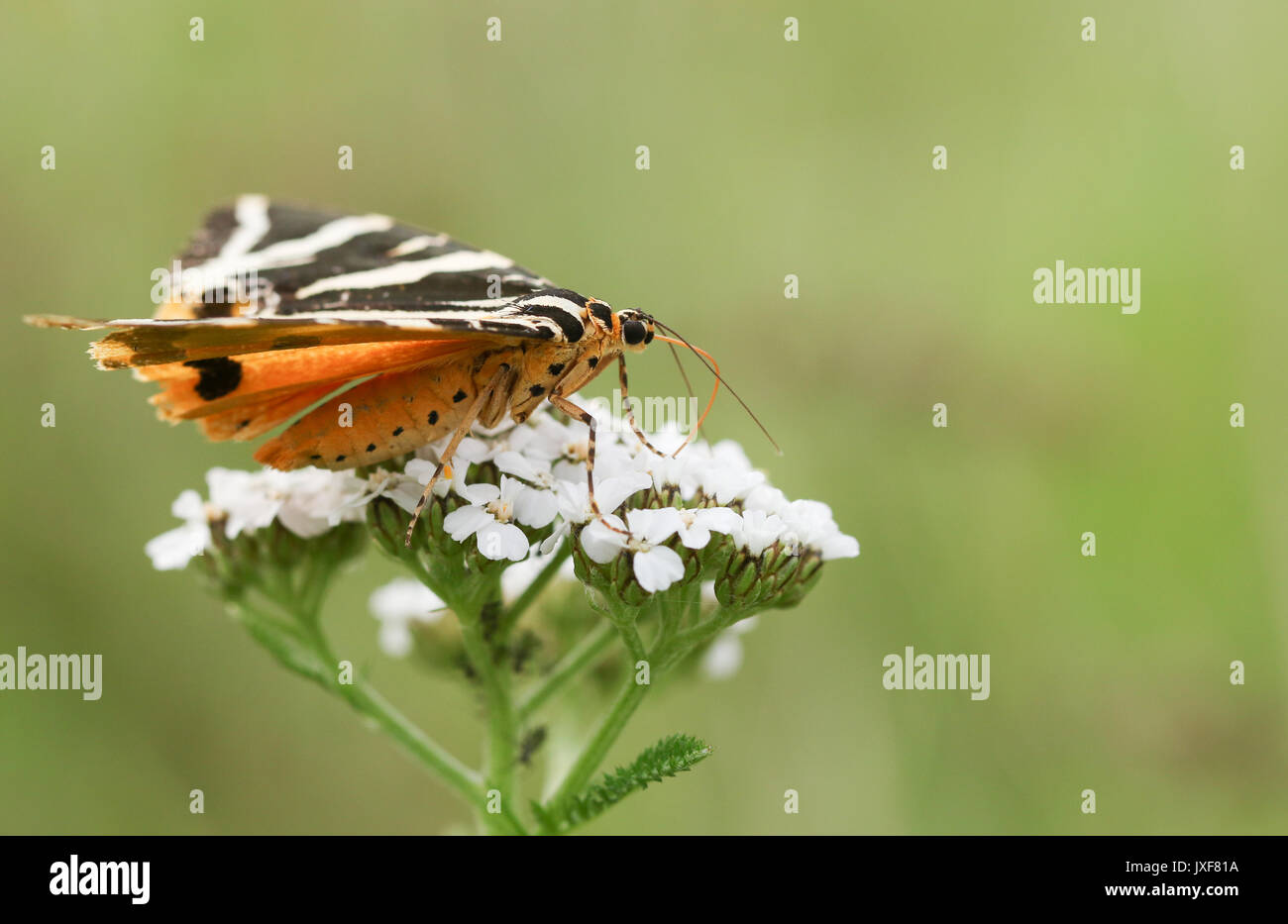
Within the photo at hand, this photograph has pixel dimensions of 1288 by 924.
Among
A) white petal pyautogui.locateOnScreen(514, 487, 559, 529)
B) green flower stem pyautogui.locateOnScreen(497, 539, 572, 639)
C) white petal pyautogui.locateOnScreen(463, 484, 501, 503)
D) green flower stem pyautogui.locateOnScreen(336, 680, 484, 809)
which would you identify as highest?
white petal pyautogui.locateOnScreen(463, 484, 501, 503)

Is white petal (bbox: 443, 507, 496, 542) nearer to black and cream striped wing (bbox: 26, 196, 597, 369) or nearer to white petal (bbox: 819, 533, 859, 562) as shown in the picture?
black and cream striped wing (bbox: 26, 196, 597, 369)

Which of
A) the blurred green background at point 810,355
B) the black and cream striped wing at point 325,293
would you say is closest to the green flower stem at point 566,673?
the black and cream striped wing at point 325,293

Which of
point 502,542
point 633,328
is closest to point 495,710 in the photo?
point 502,542

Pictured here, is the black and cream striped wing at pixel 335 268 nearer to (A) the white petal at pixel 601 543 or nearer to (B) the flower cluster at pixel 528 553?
(B) the flower cluster at pixel 528 553

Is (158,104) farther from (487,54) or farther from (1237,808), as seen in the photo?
(1237,808)

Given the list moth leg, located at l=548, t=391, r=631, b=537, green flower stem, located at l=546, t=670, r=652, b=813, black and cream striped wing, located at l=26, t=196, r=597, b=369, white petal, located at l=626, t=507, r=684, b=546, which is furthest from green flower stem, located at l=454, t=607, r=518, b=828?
black and cream striped wing, located at l=26, t=196, r=597, b=369

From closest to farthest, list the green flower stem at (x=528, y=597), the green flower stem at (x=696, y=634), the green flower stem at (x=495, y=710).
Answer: the green flower stem at (x=696, y=634), the green flower stem at (x=495, y=710), the green flower stem at (x=528, y=597)

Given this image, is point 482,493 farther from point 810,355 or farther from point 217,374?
point 810,355
